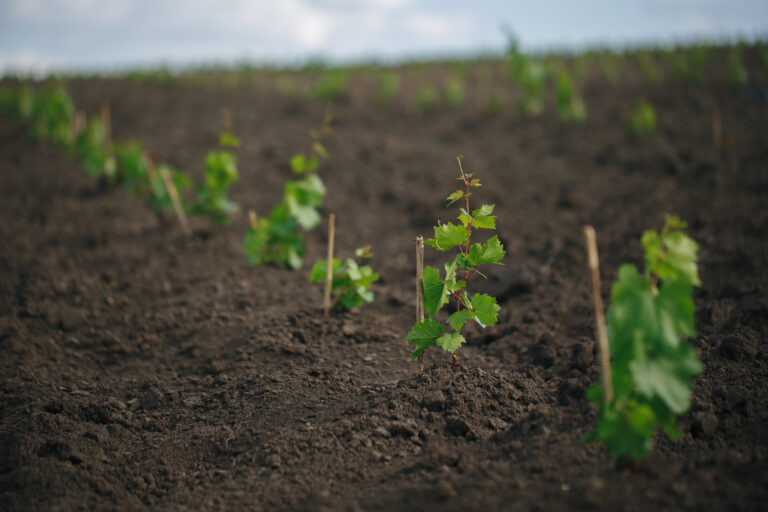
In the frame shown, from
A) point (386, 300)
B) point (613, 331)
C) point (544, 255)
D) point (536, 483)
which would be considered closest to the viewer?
point (613, 331)

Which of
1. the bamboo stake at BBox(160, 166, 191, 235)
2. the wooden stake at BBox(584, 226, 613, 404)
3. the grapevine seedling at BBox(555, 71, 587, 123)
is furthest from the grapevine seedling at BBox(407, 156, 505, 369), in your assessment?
the grapevine seedling at BBox(555, 71, 587, 123)

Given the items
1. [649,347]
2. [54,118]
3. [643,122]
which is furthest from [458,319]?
[54,118]

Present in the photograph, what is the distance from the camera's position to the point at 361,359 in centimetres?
317

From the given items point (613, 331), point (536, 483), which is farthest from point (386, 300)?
point (613, 331)

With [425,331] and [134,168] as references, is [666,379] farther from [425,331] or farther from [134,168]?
[134,168]

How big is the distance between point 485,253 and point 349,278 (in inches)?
44.5

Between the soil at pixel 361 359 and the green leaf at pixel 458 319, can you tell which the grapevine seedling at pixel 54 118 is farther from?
the green leaf at pixel 458 319

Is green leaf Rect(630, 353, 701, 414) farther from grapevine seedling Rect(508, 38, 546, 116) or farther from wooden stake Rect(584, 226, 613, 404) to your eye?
grapevine seedling Rect(508, 38, 546, 116)

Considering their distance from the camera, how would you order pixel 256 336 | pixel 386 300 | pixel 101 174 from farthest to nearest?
pixel 101 174
pixel 386 300
pixel 256 336

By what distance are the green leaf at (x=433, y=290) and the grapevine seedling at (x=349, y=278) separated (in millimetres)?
720

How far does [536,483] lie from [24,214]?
6.46 m

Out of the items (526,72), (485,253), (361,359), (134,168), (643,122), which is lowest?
(361,359)

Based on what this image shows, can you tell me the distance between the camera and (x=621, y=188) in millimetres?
6199

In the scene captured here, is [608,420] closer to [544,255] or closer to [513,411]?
[513,411]
